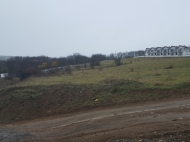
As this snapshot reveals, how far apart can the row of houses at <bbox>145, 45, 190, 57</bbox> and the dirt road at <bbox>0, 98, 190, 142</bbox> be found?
6776 centimetres

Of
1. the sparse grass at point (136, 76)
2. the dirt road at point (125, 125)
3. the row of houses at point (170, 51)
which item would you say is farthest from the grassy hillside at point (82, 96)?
the row of houses at point (170, 51)

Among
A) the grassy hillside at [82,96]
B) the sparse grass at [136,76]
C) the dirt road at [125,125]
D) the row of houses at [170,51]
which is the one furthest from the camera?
the row of houses at [170,51]

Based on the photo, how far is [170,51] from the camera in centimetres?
8725

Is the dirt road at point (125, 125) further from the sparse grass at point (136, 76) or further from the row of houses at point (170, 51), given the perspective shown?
the row of houses at point (170, 51)

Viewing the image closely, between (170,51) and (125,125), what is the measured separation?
83.7m

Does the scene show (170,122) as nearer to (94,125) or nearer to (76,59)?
(94,125)

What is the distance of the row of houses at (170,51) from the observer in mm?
77694

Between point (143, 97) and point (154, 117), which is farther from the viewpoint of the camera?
point (143, 97)

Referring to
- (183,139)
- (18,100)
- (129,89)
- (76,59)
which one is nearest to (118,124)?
(183,139)

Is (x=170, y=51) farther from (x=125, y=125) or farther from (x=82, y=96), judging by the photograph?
(x=125, y=125)

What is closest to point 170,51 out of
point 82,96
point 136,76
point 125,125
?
point 136,76

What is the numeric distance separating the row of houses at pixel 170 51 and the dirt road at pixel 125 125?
67.8m

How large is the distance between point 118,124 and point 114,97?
5.67 metres

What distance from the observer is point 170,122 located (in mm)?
9000
